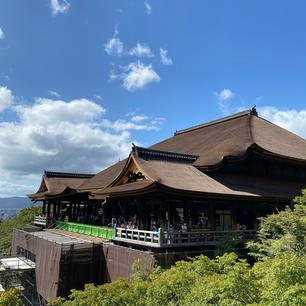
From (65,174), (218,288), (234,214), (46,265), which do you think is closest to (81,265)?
(46,265)

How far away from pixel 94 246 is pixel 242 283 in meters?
12.8

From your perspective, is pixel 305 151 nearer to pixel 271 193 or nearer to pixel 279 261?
pixel 271 193

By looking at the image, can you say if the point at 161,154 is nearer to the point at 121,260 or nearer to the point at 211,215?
the point at 211,215

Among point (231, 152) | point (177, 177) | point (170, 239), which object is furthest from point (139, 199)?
point (231, 152)

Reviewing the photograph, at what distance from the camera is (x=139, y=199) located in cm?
1912

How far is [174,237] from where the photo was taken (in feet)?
50.1

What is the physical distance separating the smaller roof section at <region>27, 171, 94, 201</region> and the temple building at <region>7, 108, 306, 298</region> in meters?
5.41

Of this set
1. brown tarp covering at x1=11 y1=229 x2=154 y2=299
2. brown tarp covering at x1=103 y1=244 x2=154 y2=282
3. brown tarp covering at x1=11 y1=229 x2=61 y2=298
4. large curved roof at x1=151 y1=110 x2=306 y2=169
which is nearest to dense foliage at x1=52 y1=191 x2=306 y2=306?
brown tarp covering at x1=103 y1=244 x2=154 y2=282

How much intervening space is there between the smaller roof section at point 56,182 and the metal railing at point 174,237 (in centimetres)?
1641

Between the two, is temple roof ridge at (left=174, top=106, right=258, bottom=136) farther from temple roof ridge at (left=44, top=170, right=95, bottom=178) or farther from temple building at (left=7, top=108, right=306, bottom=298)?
temple roof ridge at (left=44, top=170, right=95, bottom=178)

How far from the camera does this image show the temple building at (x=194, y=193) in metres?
16.1

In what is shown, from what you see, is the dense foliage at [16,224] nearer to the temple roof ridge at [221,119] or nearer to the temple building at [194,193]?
the temple building at [194,193]

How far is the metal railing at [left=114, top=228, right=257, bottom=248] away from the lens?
14.9 metres

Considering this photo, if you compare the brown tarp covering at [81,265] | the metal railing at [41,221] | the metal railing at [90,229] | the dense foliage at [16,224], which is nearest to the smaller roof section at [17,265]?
the brown tarp covering at [81,265]
